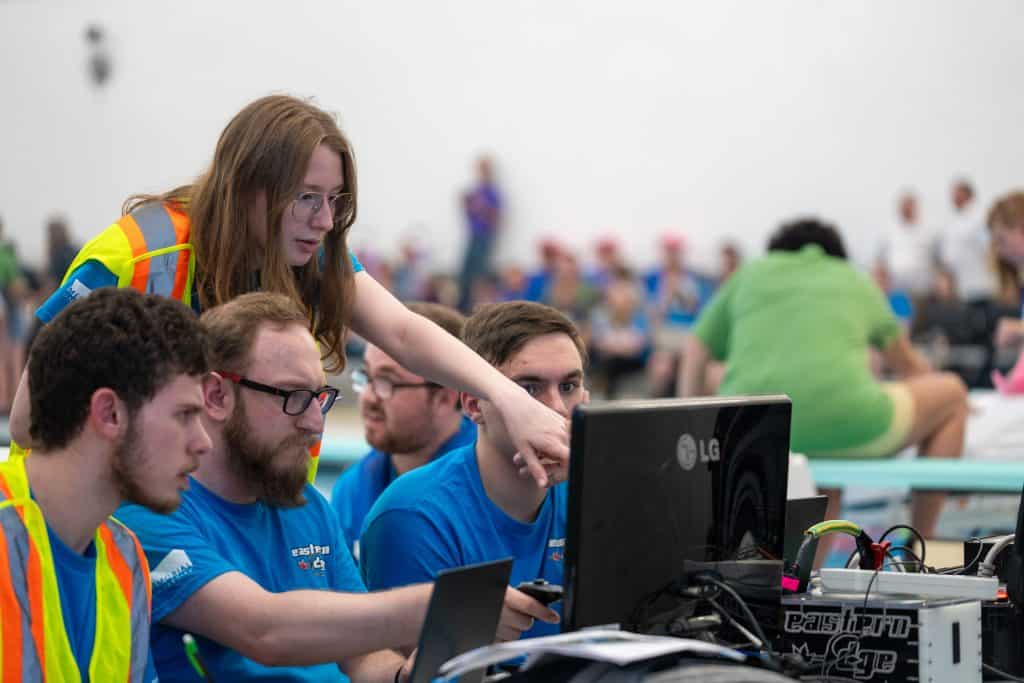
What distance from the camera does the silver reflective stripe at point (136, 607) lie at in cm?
→ 151

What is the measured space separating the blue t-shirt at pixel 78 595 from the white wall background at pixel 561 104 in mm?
10443

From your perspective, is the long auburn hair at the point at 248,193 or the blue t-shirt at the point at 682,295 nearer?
the long auburn hair at the point at 248,193

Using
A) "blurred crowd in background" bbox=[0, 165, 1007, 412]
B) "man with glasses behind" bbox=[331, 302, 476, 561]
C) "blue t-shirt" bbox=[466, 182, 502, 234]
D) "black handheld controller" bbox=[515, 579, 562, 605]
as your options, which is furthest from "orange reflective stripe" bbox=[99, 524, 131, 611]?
"blue t-shirt" bbox=[466, 182, 502, 234]

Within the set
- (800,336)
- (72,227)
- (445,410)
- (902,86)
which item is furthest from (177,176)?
(445,410)

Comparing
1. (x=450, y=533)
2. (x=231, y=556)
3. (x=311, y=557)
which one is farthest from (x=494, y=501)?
(x=231, y=556)

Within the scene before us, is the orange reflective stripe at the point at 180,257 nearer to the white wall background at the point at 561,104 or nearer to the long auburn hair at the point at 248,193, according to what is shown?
the long auburn hair at the point at 248,193

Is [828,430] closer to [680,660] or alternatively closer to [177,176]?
[680,660]

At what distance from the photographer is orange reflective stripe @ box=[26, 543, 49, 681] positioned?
54.6 inches

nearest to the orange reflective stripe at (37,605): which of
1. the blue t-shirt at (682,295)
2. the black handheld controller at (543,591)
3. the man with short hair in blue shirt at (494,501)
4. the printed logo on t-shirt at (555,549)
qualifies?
the black handheld controller at (543,591)

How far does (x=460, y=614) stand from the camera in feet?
4.51

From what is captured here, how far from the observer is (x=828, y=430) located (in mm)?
4676

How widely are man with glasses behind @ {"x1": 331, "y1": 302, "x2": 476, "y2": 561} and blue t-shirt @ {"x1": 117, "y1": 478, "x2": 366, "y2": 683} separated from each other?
1.12 m

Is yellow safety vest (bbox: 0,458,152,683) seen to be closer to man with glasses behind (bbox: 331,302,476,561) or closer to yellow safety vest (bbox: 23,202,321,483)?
yellow safety vest (bbox: 23,202,321,483)

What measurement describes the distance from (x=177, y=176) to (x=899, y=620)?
14.0 metres
